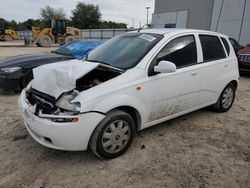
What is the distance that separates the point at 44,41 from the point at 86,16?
33.6 m

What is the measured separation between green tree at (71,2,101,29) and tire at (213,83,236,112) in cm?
5191

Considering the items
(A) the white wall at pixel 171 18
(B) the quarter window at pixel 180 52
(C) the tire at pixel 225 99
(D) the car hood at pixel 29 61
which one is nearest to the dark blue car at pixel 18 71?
(D) the car hood at pixel 29 61

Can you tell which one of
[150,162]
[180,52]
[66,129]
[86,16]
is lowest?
[150,162]

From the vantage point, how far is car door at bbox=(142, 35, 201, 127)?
2.82m

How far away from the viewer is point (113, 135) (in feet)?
8.40

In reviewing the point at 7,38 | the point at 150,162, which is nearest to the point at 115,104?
the point at 150,162

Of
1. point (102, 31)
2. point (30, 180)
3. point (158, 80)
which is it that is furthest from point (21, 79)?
point (102, 31)

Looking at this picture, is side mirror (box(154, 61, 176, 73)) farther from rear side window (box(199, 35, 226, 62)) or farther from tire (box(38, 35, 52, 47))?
tire (box(38, 35, 52, 47))

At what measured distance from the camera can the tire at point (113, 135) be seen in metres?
2.43

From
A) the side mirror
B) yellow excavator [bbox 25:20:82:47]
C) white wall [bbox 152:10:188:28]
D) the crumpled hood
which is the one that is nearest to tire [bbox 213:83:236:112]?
the side mirror

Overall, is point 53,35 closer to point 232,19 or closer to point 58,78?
point 232,19

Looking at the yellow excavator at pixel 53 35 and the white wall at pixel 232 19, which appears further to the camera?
the yellow excavator at pixel 53 35

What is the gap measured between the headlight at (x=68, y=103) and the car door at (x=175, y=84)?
90cm

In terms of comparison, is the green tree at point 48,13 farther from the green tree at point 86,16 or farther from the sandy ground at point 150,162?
the sandy ground at point 150,162
